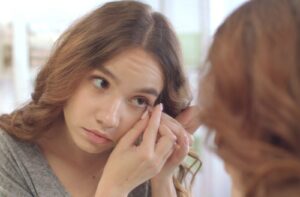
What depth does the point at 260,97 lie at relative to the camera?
595mm

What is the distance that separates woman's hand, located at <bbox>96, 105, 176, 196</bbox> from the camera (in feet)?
3.68

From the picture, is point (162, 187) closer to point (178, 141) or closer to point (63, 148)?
point (178, 141)

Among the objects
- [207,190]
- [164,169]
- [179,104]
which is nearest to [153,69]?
[179,104]

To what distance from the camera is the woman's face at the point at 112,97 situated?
3.64ft

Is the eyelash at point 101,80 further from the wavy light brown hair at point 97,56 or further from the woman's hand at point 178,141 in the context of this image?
the woman's hand at point 178,141

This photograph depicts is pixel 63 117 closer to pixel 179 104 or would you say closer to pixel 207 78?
pixel 179 104

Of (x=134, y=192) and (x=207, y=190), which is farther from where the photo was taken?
(x=207, y=190)

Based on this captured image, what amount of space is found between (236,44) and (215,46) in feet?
0.14

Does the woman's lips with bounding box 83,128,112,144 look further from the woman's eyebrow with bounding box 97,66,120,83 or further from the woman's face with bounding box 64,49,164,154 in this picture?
the woman's eyebrow with bounding box 97,66,120,83

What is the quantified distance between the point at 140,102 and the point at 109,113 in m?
0.11

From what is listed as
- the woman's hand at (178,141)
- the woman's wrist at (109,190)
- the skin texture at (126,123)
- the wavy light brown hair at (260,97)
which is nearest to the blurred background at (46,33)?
the woman's hand at (178,141)

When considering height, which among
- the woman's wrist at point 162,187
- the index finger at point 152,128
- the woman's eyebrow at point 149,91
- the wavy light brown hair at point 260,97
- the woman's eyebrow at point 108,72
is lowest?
the woman's wrist at point 162,187

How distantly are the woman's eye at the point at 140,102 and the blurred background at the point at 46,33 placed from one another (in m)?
1.08

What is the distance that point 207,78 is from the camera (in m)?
0.68
